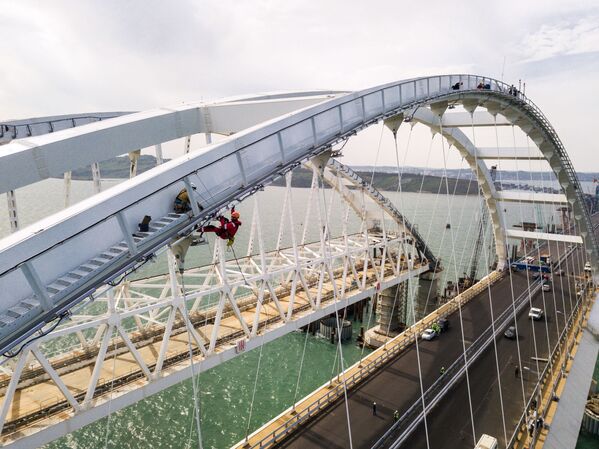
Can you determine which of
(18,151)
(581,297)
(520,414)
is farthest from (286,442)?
(581,297)

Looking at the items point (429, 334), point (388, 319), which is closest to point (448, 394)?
point (429, 334)

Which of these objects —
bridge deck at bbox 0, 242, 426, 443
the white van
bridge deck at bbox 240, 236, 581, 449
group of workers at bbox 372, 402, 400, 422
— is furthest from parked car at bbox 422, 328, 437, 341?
the white van

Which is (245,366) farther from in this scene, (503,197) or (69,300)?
(503,197)

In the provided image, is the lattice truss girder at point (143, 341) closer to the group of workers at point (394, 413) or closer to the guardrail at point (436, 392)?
the group of workers at point (394, 413)

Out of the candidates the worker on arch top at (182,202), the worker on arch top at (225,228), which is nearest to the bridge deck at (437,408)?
the worker on arch top at (225,228)

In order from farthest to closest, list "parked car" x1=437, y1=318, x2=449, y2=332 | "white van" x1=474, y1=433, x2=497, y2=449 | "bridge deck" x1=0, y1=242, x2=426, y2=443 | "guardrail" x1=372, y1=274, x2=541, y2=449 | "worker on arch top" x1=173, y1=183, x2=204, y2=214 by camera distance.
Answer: "parked car" x1=437, y1=318, x2=449, y2=332, "guardrail" x1=372, y1=274, x2=541, y2=449, "white van" x1=474, y1=433, x2=497, y2=449, "bridge deck" x1=0, y1=242, x2=426, y2=443, "worker on arch top" x1=173, y1=183, x2=204, y2=214

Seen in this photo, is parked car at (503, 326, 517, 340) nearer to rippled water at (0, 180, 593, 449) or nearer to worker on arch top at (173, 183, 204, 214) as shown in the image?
rippled water at (0, 180, 593, 449)
